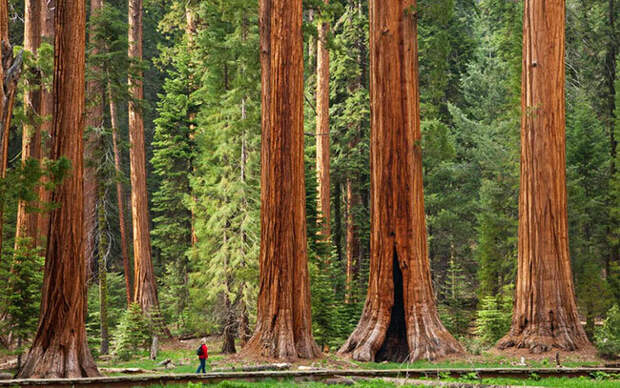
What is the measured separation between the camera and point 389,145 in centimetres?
1609

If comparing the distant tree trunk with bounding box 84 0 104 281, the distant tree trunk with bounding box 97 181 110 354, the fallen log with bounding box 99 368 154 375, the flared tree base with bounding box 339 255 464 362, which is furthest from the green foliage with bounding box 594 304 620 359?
the distant tree trunk with bounding box 84 0 104 281

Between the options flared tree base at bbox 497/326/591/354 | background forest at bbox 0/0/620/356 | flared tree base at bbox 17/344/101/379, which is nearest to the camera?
flared tree base at bbox 17/344/101/379

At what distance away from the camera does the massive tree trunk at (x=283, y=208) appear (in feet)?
49.1

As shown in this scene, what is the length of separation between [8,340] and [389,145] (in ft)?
38.1

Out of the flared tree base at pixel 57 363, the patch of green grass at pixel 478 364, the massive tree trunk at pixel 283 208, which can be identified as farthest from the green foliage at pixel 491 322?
the flared tree base at pixel 57 363

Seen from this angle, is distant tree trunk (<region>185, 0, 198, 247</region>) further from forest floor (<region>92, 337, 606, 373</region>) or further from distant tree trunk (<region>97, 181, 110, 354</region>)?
forest floor (<region>92, 337, 606, 373</region>)

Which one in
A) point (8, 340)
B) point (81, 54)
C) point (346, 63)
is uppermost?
point (346, 63)

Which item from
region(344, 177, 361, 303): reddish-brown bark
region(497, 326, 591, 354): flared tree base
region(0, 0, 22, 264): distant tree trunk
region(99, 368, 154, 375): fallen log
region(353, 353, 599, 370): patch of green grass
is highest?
region(0, 0, 22, 264): distant tree trunk

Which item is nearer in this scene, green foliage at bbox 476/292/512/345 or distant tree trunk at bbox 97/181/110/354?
distant tree trunk at bbox 97/181/110/354

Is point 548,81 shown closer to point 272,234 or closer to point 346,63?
point 272,234

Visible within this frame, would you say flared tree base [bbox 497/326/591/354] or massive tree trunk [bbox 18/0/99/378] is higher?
massive tree trunk [bbox 18/0/99/378]

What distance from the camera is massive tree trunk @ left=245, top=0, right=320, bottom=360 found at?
1495 cm

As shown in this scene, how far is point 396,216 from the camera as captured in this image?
16.0 meters

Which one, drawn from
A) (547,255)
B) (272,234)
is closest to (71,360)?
(272,234)
